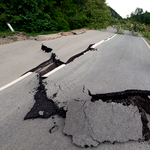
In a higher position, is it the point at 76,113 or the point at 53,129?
the point at 76,113

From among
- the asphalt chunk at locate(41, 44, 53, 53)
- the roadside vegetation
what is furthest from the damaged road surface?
the roadside vegetation

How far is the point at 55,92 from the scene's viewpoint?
3.13 metres

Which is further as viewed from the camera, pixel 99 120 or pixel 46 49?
pixel 46 49

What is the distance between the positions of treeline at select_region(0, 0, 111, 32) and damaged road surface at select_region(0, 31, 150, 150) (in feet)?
28.2

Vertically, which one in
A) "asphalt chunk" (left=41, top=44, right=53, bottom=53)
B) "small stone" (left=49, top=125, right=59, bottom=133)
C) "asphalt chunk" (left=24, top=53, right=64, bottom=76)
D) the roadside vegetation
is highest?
the roadside vegetation

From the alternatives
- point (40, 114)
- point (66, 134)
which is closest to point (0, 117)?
point (40, 114)

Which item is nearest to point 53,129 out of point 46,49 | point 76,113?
point 76,113

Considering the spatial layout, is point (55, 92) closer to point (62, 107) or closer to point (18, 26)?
point (62, 107)

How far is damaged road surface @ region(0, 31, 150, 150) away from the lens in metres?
2.02

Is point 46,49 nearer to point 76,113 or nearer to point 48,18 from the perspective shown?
point 76,113

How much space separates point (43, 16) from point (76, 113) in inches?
473

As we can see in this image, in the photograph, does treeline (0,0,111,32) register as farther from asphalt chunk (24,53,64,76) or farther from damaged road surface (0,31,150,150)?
damaged road surface (0,31,150,150)

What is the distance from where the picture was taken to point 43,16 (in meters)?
11.6

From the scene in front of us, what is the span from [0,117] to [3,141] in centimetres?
64
